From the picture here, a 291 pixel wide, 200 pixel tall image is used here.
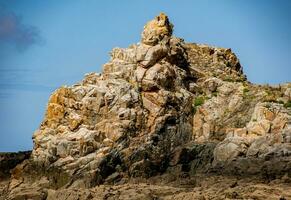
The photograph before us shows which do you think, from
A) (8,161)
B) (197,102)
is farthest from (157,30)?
(8,161)

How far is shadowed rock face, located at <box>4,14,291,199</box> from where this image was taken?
67750 mm

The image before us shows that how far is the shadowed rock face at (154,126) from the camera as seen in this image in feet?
222

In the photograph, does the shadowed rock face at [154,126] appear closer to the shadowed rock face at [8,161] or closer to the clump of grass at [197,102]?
the clump of grass at [197,102]

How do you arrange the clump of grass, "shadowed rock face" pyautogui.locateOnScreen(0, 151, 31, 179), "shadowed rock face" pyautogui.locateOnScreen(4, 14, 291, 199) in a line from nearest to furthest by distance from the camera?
"shadowed rock face" pyautogui.locateOnScreen(4, 14, 291, 199), the clump of grass, "shadowed rock face" pyautogui.locateOnScreen(0, 151, 31, 179)

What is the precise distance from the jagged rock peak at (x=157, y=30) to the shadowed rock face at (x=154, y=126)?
14cm

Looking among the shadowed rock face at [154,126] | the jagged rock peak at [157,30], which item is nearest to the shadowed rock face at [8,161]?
the shadowed rock face at [154,126]

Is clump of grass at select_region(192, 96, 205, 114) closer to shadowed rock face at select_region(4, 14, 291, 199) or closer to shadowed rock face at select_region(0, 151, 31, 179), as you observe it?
shadowed rock face at select_region(4, 14, 291, 199)

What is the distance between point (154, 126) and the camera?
73.1 meters

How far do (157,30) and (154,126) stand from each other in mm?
13826

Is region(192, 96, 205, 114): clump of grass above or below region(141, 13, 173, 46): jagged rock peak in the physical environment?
below

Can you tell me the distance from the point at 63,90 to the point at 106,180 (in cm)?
1342

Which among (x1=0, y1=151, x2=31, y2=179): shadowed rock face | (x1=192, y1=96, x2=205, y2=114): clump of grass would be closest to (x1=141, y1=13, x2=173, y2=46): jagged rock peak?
(x1=192, y1=96, x2=205, y2=114): clump of grass

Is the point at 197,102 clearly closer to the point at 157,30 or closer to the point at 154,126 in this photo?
the point at 154,126

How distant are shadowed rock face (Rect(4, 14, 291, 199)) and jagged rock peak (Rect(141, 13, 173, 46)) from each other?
0.45 ft
